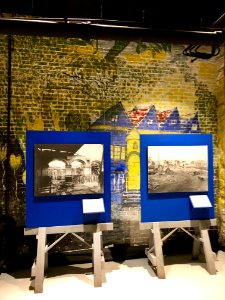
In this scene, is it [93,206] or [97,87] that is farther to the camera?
[97,87]

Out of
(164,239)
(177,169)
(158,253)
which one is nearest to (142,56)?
(177,169)

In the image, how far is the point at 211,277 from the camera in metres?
4.61

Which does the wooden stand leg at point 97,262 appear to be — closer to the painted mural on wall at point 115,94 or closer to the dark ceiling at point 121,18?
the painted mural on wall at point 115,94

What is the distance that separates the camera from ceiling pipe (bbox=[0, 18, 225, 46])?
13.3 feet

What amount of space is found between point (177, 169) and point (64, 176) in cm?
193

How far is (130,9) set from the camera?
515cm

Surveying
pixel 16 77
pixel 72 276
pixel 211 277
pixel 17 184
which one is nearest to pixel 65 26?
pixel 16 77

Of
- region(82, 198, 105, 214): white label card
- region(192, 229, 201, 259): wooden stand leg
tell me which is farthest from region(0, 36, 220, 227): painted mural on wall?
region(192, 229, 201, 259): wooden stand leg

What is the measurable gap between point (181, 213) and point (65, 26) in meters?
3.47

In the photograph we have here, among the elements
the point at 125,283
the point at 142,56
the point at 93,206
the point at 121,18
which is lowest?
the point at 125,283

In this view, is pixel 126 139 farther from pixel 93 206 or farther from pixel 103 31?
pixel 103 31

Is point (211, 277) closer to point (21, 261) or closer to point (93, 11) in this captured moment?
point (21, 261)

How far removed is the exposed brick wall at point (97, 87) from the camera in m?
5.28

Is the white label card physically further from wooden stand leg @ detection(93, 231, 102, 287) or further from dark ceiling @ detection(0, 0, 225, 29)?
dark ceiling @ detection(0, 0, 225, 29)
